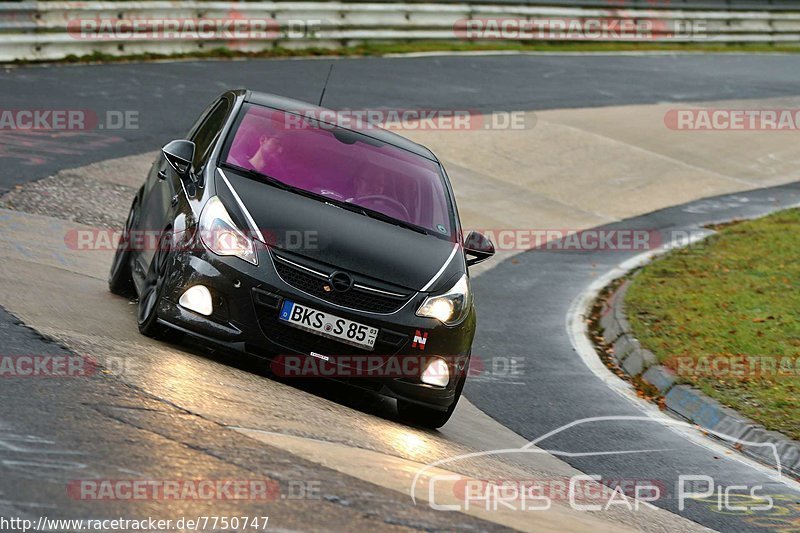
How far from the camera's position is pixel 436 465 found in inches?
252

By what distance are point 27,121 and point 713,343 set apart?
9.06 metres

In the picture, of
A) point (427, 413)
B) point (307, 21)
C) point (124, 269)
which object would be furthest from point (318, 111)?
point (307, 21)

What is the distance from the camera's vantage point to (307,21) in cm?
2412

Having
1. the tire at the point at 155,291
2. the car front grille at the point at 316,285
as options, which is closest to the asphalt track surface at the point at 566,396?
the car front grille at the point at 316,285

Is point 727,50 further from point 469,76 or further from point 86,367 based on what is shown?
point 86,367

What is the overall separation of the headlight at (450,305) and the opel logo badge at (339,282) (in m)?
0.47

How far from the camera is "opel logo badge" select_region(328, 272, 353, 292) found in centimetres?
699

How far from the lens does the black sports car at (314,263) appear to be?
700 cm

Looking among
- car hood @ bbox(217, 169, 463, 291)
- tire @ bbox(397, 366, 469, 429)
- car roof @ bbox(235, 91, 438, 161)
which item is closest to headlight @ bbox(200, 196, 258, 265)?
car hood @ bbox(217, 169, 463, 291)

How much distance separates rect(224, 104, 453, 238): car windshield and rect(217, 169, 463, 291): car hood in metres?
0.23

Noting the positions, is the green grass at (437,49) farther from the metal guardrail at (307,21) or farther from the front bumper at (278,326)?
the front bumper at (278,326)

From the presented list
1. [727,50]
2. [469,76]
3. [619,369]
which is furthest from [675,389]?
[727,50]

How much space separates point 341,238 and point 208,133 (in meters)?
1.80

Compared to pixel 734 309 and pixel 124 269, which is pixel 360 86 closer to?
pixel 734 309
